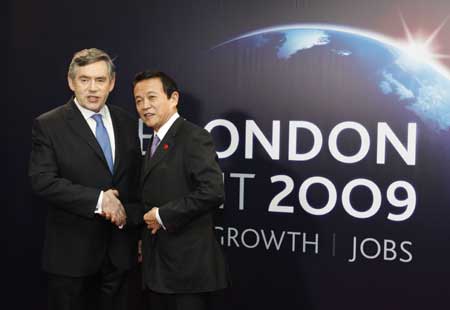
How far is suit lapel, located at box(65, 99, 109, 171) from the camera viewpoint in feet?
8.75

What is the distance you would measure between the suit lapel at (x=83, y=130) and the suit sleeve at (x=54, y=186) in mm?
119

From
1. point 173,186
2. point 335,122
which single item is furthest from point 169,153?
point 335,122

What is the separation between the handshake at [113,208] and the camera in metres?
2.58

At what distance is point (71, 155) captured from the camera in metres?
2.66

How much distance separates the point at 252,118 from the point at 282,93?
21 cm

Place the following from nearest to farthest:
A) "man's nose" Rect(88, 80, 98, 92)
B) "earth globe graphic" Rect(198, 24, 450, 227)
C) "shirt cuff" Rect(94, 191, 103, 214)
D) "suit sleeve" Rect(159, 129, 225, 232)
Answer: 1. "suit sleeve" Rect(159, 129, 225, 232)
2. "shirt cuff" Rect(94, 191, 103, 214)
3. "man's nose" Rect(88, 80, 98, 92)
4. "earth globe graphic" Rect(198, 24, 450, 227)

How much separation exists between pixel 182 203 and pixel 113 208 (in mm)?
315

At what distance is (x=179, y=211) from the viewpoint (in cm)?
246

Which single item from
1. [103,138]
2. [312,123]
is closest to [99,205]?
[103,138]

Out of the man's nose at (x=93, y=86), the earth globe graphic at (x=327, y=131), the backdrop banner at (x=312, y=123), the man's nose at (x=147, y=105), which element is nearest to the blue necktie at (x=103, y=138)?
the man's nose at (x=93, y=86)

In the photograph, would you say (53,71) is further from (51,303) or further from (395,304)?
(395,304)

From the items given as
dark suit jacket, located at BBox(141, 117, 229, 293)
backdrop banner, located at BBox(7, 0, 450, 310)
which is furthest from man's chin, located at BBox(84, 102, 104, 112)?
backdrop banner, located at BBox(7, 0, 450, 310)

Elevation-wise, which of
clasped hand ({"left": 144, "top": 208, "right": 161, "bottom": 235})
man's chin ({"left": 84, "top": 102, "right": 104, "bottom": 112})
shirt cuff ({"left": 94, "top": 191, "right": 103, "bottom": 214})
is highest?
man's chin ({"left": 84, "top": 102, "right": 104, "bottom": 112})

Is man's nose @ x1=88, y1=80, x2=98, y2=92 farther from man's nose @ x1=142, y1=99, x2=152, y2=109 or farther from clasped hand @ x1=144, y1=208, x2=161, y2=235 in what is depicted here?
clasped hand @ x1=144, y1=208, x2=161, y2=235
